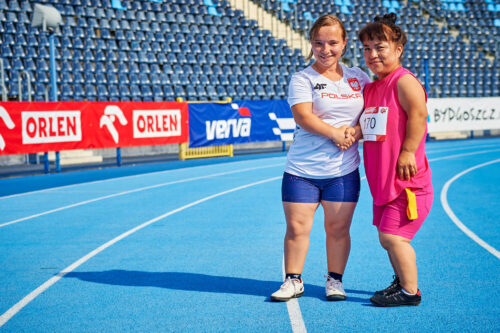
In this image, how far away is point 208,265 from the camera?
5715mm

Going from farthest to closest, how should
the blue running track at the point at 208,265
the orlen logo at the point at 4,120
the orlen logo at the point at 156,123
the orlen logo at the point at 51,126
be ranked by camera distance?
the orlen logo at the point at 156,123, the orlen logo at the point at 51,126, the orlen logo at the point at 4,120, the blue running track at the point at 208,265

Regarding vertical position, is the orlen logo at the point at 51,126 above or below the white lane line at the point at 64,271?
above

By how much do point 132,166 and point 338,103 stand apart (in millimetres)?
12792

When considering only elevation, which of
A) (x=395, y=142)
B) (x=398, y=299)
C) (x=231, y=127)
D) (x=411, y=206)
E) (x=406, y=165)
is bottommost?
(x=398, y=299)

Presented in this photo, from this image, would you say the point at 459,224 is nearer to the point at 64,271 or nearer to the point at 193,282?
the point at 193,282

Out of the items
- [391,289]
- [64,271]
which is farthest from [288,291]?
[64,271]

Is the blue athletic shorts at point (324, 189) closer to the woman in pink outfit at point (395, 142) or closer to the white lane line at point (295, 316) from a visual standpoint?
the woman in pink outfit at point (395, 142)

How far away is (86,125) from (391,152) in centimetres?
1223

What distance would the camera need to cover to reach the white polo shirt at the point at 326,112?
165 inches

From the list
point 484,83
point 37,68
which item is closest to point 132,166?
point 37,68

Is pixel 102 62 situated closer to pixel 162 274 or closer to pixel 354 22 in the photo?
pixel 354 22

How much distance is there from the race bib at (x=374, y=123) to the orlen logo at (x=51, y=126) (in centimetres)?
1126

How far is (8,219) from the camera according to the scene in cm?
863

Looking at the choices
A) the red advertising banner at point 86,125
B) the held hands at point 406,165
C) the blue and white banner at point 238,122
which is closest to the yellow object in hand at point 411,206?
the held hands at point 406,165
